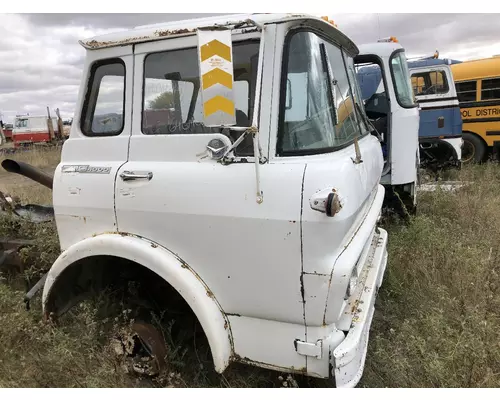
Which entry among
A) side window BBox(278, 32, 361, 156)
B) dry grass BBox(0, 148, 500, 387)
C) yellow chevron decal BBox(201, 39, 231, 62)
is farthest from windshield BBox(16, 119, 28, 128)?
yellow chevron decal BBox(201, 39, 231, 62)

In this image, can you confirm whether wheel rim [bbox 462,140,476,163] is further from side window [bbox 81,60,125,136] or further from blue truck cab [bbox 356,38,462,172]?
side window [bbox 81,60,125,136]

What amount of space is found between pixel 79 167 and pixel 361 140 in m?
1.93

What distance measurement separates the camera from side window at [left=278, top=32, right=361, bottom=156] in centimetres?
228

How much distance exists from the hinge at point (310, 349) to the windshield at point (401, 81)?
4.51m

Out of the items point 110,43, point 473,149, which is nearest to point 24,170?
point 110,43

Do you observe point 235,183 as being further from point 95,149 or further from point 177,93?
point 95,149

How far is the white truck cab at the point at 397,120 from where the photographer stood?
579cm

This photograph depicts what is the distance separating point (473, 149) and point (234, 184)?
11.1m

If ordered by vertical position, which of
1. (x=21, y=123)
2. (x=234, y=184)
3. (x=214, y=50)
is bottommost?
(x=234, y=184)

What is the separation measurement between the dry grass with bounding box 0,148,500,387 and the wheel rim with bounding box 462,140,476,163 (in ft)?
25.3

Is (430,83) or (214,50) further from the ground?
(430,83)

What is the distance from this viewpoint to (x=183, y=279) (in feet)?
7.76

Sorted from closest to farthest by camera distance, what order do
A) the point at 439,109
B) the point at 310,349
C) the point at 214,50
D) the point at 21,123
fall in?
the point at 214,50, the point at 310,349, the point at 439,109, the point at 21,123

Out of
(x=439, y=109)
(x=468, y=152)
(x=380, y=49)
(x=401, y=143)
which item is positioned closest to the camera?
(x=401, y=143)
